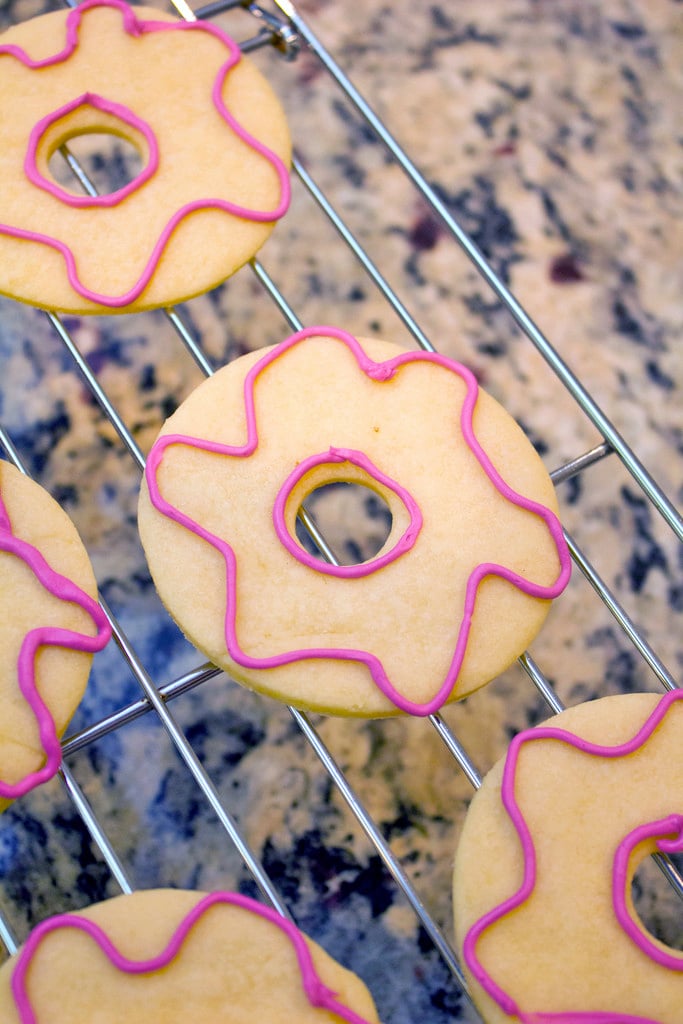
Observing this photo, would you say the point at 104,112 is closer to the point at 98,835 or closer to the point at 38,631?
the point at 38,631

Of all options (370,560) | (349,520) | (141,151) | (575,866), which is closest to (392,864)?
(575,866)

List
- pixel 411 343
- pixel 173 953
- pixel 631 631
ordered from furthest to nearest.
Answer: pixel 411 343 → pixel 631 631 → pixel 173 953

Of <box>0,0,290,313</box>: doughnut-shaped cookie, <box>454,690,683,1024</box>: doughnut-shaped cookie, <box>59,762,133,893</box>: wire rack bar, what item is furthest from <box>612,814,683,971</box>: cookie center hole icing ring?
<box>0,0,290,313</box>: doughnut-shaped cookie

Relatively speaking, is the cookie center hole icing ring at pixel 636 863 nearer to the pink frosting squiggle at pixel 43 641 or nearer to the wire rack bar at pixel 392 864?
the wire rack bar at pixel 392 864

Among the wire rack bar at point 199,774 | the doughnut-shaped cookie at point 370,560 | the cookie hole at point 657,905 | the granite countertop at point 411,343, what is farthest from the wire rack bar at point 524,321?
the wire rack bar at point 199,774

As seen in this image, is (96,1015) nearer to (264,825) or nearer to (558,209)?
(264,825)

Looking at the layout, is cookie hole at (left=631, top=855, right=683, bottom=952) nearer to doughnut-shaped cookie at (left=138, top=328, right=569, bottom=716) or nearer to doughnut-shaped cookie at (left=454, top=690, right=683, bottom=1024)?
doughnut-shaped cookie at (left=454, top=690, right=683, bottom=1024)

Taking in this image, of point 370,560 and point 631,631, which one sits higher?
point 370,560
